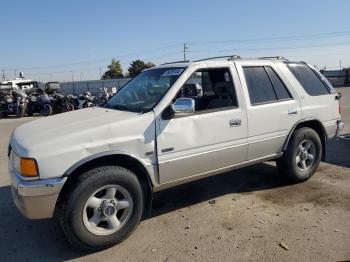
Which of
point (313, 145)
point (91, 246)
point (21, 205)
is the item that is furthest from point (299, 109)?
point (21, 205)

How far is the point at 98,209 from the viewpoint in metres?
3.85

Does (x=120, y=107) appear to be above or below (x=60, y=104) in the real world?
above

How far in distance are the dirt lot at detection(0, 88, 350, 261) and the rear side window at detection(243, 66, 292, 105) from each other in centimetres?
→ 136

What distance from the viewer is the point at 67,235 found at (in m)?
Result: 3.69

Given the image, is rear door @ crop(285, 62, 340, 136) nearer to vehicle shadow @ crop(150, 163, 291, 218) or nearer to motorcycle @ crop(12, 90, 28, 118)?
vehicle shadow @ crop(150, 163, 291, 218)

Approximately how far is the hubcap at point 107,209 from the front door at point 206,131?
514 millimetres

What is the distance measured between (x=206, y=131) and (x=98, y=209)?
153 centimetres

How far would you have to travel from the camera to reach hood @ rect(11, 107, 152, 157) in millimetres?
3590

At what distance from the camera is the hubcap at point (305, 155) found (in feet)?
18.4

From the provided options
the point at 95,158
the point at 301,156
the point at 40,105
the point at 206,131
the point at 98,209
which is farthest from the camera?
the point at 40,105

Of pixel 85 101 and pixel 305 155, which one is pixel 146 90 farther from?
pixel 85 101

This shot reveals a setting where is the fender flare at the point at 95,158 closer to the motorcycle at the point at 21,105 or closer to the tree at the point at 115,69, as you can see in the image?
the motorcycle at the point at 21,105

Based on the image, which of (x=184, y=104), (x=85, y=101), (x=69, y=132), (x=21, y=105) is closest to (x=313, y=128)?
(x=184, y=104)

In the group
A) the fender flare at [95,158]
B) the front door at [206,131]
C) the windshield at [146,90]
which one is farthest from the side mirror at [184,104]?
the fender flare at [95,158]
